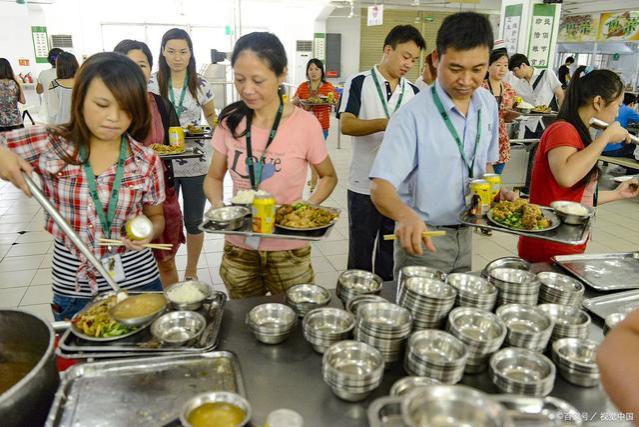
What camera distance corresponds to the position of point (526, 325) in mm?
1542

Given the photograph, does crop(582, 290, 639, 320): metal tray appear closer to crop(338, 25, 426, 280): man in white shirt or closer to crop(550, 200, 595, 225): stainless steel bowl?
crop(550, 200, 595, 225): stainless steel bowl

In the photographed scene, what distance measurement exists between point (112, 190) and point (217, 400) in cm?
100

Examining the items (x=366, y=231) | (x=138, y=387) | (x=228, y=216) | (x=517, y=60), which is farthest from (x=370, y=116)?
(x=517, y=60)

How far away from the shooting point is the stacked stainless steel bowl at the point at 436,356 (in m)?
1.24

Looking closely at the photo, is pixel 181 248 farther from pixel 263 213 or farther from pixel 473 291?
pixel 473 291

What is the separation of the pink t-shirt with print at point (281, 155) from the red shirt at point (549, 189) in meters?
1.12

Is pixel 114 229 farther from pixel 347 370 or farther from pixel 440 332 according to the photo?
pixel 440 332

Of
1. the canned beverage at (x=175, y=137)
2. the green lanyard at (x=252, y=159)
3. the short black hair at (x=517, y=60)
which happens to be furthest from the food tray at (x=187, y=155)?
the short black hair at (x=517, y=60)

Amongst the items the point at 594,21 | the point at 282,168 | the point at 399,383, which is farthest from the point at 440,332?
the point at 594,21

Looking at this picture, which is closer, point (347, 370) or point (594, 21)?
point (347, 370)

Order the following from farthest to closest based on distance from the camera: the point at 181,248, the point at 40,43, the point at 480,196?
the point at 40,43 → the point at 181,248 → the point at 480,196

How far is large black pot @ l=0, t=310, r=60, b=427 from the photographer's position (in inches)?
38.8

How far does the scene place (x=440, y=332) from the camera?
1397mm

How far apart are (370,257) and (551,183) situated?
121 centimetres
